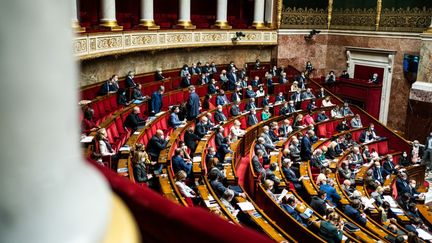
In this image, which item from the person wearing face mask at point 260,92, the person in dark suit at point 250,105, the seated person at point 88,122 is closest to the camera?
the seated person at point 88,122

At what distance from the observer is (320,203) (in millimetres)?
5980

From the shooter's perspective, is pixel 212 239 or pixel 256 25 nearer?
pixel 212 239

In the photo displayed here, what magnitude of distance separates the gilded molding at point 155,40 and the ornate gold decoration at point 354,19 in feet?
7.58

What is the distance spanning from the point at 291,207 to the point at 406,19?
10.1 meters

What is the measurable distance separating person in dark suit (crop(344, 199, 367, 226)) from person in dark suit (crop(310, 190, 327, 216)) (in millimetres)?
403

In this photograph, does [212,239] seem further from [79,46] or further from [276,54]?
[276,54]

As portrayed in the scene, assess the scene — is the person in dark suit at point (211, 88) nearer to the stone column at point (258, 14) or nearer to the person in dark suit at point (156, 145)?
the person in dark suit at point (156, 145)

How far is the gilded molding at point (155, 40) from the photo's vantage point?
856cm

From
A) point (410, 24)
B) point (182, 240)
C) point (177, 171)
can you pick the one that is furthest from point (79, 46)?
point (410, 24)

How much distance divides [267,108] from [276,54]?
5.78 metres

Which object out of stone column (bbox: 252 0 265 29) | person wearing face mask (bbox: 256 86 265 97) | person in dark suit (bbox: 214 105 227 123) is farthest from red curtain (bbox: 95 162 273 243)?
stone column (bbox: 252 0 265 29)

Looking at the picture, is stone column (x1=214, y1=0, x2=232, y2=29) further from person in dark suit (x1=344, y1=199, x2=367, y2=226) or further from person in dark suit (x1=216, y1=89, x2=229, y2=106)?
person in dark suit (x1=344, y1=199, x2=367, y2=226)

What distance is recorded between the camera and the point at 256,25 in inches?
592

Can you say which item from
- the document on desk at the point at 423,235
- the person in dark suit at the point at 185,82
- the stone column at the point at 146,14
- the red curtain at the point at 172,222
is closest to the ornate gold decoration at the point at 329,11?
the stone column at the point at 146,14
